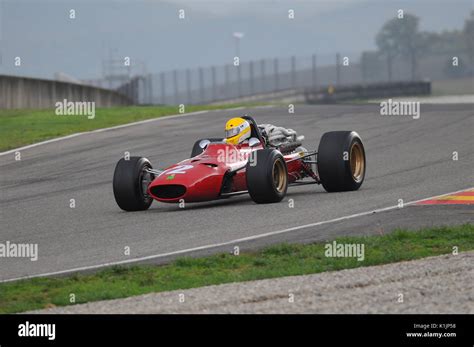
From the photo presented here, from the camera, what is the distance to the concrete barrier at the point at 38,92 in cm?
3803

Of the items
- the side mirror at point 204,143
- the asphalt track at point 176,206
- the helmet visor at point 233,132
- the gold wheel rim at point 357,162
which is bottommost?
the asphalt track at point 176,206

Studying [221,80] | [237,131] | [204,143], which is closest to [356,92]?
[221,80]

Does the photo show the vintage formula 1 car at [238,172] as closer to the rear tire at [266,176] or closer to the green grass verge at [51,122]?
the rear tire at [266,176]

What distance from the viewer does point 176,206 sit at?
17.0 meters

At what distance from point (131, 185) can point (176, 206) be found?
1099 mm

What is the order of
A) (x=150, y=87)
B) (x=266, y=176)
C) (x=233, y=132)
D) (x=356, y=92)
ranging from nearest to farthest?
(x=266, y=176) → (x=233, y=132) → (x=356, y=92) → (x=150, y=87)

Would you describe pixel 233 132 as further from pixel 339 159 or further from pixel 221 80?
pixel 221 80

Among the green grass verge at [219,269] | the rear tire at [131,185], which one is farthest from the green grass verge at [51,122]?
the green grass verge at [219,269]

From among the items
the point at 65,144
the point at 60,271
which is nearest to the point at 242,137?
the point at 60,271

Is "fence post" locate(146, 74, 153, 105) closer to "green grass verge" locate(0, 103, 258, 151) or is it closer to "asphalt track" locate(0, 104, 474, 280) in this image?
"green grass verge" locate(0, 103, 258, 151)

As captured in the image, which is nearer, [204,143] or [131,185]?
[131,185]

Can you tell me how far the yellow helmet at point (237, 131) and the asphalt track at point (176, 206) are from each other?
3.00 feet

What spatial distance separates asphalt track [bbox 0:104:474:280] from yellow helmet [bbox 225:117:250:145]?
0.91m
